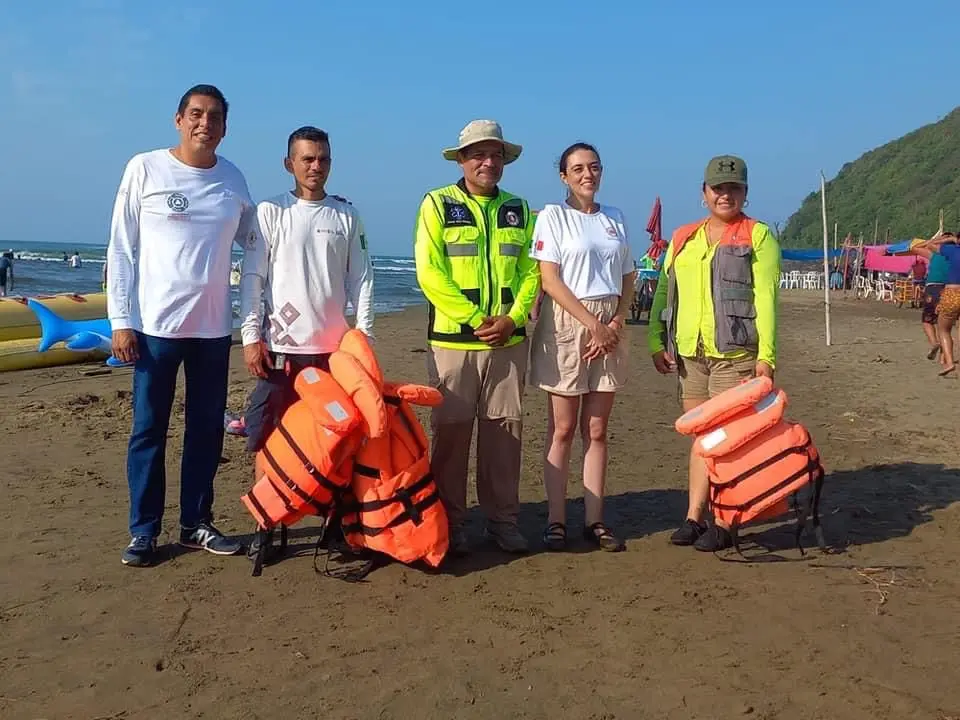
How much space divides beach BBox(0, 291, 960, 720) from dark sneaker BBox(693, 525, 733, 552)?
0.30 feet

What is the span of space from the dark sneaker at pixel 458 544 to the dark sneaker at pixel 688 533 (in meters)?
1.10

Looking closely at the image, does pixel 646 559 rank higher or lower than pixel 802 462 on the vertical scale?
lower

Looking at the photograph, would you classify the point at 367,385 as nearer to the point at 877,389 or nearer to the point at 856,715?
the point at 856,715

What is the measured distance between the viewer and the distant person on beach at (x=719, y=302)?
435 cm

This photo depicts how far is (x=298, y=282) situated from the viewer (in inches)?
160

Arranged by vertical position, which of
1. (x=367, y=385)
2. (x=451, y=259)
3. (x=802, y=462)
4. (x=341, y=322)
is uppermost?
(x=451, y=259)

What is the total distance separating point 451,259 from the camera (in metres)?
4.19

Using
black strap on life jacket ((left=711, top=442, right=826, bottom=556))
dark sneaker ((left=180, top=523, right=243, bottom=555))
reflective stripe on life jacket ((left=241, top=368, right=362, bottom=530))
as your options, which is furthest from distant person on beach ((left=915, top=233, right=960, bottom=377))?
dark sneaker ((left=180, top=523, right=243, bottom=555))

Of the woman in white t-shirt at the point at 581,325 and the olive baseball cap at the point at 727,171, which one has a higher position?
the olive baseball cap at the point at 727,171

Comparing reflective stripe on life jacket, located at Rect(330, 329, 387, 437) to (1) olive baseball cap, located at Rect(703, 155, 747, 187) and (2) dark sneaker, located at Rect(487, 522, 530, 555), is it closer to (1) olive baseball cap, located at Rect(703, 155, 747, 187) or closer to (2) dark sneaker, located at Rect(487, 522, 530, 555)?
(2) dark sneaker, located at Rect(487, 522, 530, 555)

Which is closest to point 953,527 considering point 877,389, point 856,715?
point 856,715

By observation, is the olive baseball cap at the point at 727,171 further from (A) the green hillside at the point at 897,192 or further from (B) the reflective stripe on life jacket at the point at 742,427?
(A) the green hillside at the point at 897,192

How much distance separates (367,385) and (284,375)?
0.60 m

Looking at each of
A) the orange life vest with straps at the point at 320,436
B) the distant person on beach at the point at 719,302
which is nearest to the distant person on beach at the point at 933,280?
the distant person on beach at the point at 719,302
